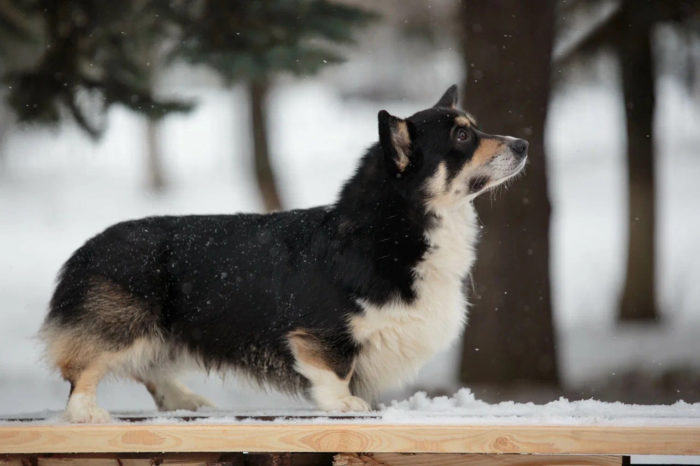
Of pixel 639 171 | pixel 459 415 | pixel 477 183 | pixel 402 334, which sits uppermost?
pixel 639 171

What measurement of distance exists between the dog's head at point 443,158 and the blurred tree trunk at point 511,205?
190 cm

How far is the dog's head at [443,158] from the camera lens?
3141 millimetres

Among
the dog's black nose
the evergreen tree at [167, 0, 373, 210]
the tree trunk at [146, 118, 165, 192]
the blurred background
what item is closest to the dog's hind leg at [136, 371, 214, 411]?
the blurred background

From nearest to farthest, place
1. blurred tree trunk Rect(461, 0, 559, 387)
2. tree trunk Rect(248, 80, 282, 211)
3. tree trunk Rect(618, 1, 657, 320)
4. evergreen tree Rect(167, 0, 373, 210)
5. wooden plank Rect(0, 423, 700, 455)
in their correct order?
wooden plank Rect(0, 423, 700, 455) < blurred tree trunk Rect(461, 0, 559, 387) < evergreen tree Rect(167, 0, 373, 210) < tree trunk Rect(618, 1, 657, 320) < tree trunk Rect(248, 80, 282, 211)

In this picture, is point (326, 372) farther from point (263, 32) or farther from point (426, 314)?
point (263, 32)

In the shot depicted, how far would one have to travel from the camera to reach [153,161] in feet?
24.6

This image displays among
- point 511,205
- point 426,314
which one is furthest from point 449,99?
point 511,205

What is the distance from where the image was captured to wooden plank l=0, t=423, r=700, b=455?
2682 mm

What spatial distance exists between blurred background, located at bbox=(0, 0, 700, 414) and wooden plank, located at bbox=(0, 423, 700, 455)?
1728 millimetres

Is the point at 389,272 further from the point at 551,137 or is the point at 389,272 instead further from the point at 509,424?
the point at 551,137

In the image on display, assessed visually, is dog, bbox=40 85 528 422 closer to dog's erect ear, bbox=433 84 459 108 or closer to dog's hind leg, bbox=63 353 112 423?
dog's hind leg, bbox=63 353 112 423

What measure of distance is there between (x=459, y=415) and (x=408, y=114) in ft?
12.2

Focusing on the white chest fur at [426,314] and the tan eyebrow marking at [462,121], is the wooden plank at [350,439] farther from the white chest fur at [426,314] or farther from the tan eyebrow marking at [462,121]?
the tan eyebrow marking at [462,121]

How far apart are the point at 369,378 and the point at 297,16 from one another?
9.92ft
